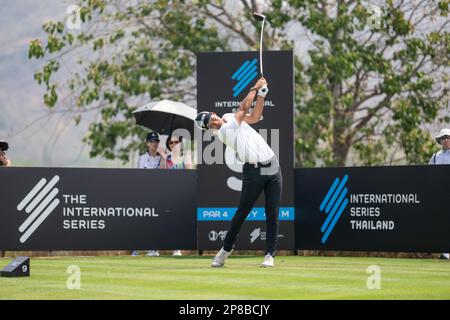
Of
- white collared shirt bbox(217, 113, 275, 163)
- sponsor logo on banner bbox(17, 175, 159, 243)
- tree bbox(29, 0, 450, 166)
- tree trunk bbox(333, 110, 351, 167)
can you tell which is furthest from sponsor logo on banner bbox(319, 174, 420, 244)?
tree trunk bbox(333, 110, 351, 167)

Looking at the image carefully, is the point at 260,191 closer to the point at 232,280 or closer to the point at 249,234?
the point at 232,280

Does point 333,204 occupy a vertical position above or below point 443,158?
below

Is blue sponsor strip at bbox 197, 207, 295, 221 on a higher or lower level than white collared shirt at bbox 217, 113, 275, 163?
lower

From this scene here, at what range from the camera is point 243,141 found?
41.8ft

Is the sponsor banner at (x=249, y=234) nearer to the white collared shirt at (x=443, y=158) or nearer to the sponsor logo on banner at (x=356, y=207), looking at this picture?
the sponsor logo on banner at (x=356, y=207)

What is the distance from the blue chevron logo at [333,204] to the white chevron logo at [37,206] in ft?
14.8

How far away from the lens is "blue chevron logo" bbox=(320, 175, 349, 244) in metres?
16.6

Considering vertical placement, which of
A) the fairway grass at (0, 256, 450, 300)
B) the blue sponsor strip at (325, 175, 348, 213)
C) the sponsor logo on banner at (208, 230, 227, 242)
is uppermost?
the blue sponsor strip at (325, 175, 348, 213)

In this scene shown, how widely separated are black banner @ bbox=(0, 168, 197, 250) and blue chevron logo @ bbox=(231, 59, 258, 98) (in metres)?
1.67

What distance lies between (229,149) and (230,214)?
1104 mm

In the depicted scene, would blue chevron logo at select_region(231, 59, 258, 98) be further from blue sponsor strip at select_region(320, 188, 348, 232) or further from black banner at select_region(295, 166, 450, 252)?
blue sponsor strip at select_region(320, 188, 348, 232)

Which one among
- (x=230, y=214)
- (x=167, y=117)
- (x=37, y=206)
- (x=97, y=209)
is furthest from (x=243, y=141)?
(x=167, y=117)

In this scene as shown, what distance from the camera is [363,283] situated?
1094cm
